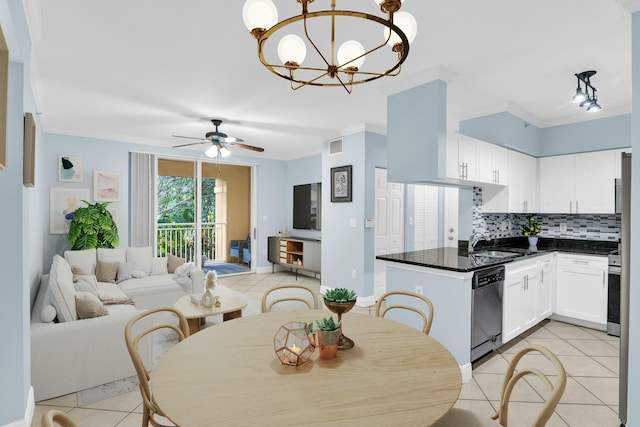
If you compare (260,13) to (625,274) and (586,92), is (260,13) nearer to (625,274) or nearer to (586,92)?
(625,274)

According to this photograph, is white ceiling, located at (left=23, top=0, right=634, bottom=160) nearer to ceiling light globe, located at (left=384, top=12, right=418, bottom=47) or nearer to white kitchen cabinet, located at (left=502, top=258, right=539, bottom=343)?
ceiling light globe, located at (left=384, top=12, right=418, bottom=47)

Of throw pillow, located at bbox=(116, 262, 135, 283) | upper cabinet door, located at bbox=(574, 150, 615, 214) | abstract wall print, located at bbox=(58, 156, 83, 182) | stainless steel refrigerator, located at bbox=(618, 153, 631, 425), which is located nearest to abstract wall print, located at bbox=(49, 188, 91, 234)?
abstract wall print, located at bbox=(58, 156, 83, 182)

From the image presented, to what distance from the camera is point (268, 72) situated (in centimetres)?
298

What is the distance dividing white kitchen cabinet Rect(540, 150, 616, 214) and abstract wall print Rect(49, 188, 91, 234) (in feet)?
21.8

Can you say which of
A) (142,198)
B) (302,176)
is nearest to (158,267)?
(142,198)

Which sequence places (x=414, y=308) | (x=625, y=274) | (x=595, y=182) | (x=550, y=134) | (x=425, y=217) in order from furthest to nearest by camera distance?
1. (x=425, y=217)
2. (x=550, y=134)
3. (x=595, y=182)
4. (x=414, y=308)
5. (x=625, y=274)

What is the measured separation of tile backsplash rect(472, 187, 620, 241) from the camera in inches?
164

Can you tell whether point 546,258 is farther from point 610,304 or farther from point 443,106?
point 443,106

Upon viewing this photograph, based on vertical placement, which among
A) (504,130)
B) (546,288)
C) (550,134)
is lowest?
(546,288)

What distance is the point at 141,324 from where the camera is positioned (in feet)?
8.95

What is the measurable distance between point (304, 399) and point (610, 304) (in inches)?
157

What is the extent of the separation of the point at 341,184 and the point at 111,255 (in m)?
3.33

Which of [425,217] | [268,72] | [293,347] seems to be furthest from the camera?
[425,217]

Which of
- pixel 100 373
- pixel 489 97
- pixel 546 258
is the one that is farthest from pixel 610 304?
pixel 100 373
